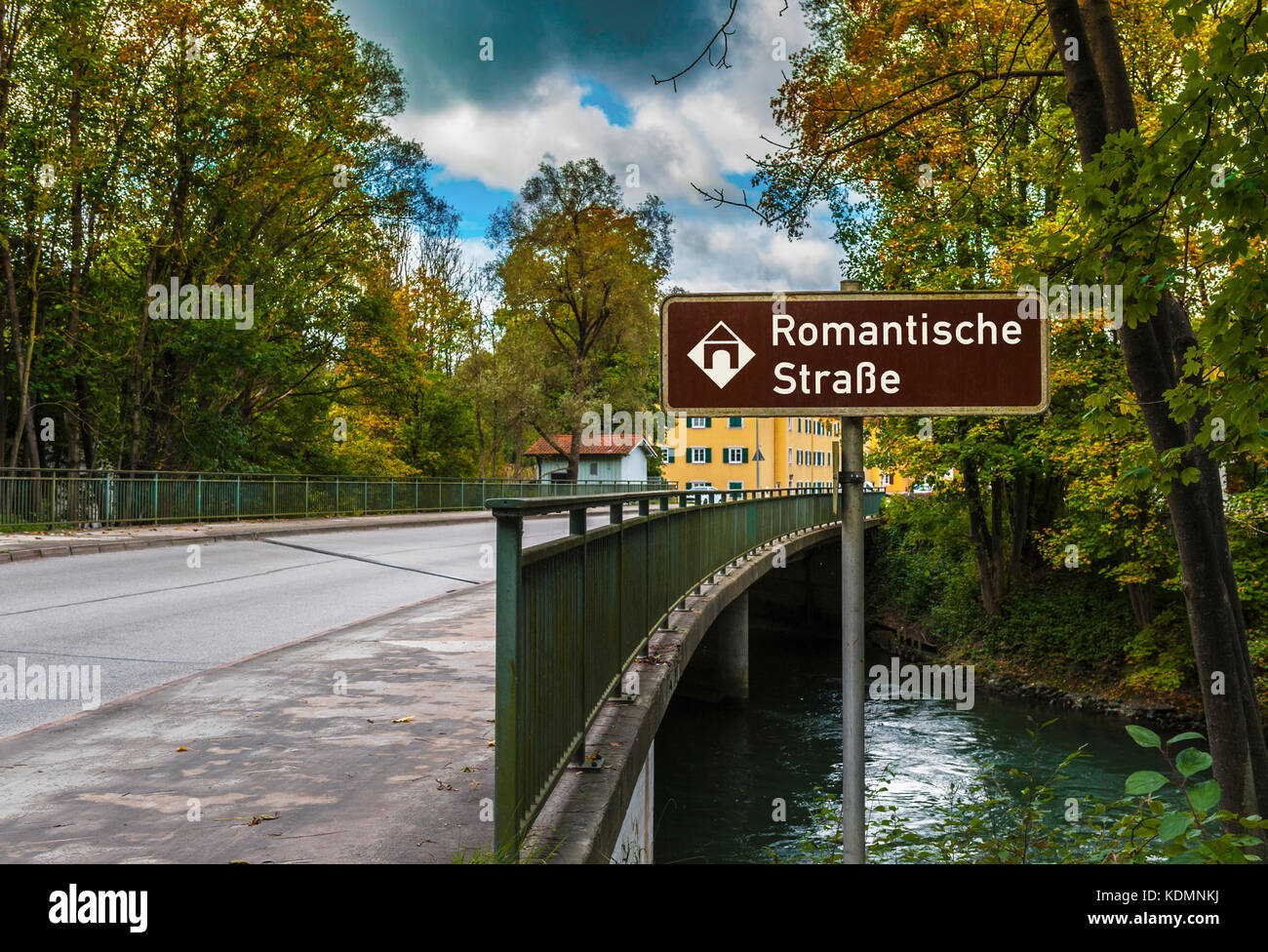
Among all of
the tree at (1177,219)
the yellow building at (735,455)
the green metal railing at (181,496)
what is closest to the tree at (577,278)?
the green metal railing at (181,496)

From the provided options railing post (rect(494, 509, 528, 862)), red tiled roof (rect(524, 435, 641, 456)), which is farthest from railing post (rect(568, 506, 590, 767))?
red tiled roof (rect(524, 435, 641, 456))

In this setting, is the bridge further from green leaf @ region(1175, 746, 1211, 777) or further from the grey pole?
green leaf @ region(1175, 746, 1211, 777)

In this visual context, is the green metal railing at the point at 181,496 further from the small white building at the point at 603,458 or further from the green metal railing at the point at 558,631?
the small white building at the point at 603,458

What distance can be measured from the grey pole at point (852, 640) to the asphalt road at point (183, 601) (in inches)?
169

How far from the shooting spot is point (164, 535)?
21.0 m

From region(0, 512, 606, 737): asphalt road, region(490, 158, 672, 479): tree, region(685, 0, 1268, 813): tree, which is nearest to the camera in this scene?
region(685, 0, 1268, 813): tree

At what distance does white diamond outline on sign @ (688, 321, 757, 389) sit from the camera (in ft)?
9.33

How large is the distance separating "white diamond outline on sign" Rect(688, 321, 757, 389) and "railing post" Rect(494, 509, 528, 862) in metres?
0.68

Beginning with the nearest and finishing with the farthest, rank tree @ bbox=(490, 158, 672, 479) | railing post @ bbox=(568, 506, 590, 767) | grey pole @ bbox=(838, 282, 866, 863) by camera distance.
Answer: grey pole @ bbox=(838, 282, 866, 863) → railing post @ bbox=(568, 506, 590, 767) → tree @ bbox=(490, 158, 672, 479)

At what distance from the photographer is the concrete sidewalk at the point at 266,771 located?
354 cm

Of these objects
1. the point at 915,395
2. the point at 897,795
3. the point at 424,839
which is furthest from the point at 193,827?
the point at 897,795

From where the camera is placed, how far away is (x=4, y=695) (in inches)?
249

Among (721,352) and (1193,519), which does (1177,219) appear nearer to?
(1193,519)
